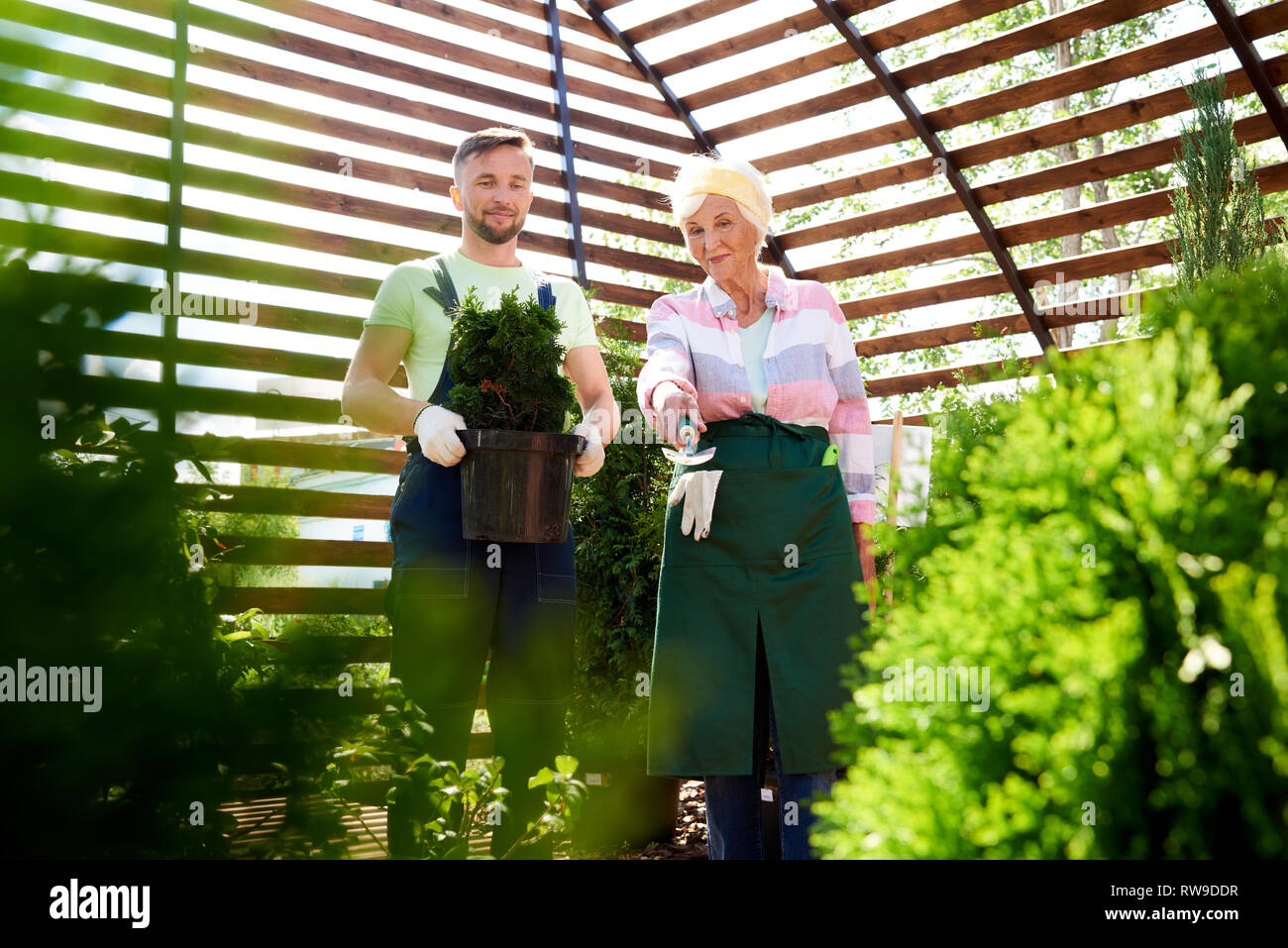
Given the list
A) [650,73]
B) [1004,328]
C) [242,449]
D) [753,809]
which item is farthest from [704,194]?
[650,73]

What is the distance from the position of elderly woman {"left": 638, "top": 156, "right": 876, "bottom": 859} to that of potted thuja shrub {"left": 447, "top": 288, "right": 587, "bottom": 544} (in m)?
0.26

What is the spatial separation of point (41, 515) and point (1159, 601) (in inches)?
32.3

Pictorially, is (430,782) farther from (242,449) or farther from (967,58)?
(967,58)

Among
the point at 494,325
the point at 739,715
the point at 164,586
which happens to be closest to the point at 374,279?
the point at 494,325

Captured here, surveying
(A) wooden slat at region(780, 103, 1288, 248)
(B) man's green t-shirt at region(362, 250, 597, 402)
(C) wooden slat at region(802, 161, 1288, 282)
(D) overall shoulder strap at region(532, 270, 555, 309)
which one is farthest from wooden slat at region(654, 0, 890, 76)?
(B) man's green t-shirt at region(362, 250, 597, 402)

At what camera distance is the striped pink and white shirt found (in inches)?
88.0

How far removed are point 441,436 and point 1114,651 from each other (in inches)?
70.5

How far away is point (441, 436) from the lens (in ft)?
7.31

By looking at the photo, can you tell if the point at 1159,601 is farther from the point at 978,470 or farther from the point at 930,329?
the point at 930,329

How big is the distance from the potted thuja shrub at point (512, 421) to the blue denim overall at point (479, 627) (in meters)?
0.15

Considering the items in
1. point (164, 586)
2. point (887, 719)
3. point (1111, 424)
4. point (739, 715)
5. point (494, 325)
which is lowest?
point (739, 715)

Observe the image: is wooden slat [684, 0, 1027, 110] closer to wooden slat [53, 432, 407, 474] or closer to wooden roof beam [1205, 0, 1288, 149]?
wooden roof beam [1205, 0, 1288, 149]

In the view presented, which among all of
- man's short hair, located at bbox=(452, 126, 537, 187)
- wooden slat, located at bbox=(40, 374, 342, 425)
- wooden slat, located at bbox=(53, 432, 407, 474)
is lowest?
wooden slat, located at bbox=(53, 432, 407, 474)

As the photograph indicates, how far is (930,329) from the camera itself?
7.35 meters
